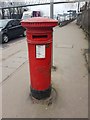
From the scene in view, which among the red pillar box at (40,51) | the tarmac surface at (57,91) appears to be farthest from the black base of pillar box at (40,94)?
the tarmac surface at (57,91)

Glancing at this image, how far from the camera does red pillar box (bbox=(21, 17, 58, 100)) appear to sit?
3.09 metres

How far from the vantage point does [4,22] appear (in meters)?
11.9

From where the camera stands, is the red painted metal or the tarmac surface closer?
the red painted metal

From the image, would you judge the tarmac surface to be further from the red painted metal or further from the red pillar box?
the red painted metal

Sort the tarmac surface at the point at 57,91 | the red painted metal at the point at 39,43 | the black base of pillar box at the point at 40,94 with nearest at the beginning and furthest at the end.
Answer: the red painted metal at the point at 39,43
the tarmac surface at the point at 57,91
the black base of pillar box at the point at 40,94

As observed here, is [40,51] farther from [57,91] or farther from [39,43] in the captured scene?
[57,91]

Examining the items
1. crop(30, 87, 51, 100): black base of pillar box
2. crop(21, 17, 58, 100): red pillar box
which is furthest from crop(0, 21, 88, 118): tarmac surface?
crop(21, 17, 58, 100): red pillar box

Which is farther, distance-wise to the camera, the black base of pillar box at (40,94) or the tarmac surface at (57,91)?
the black base of pillar box at (40,94)

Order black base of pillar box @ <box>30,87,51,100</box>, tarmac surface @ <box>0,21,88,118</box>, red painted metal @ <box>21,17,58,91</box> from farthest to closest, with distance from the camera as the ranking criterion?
1. black base of pillar box @ <box>30,87,51,100</box>
2. tarmac surface @ <box>0,21,88,118</box>
3. red painted metal @ <box>21,17,58,91</box>

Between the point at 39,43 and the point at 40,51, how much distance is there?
0.16 m

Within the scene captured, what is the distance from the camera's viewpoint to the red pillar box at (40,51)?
3.09 metres

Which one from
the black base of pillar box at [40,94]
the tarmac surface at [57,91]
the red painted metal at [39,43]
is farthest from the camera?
the black base of pillar box at [40,94]

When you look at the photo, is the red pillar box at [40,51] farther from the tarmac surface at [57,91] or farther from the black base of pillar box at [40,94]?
the tarmac surface at [57,91]

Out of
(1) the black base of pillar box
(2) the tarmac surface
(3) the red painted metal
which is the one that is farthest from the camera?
(1) the black base of pillar box
